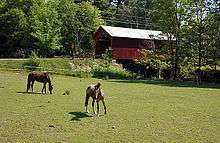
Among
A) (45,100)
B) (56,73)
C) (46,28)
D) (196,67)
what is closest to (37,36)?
(46,28)

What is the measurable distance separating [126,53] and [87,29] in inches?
500

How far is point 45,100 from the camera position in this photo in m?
23.3

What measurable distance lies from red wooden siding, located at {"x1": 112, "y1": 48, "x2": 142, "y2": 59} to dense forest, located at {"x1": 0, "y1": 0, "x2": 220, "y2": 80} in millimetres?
4826

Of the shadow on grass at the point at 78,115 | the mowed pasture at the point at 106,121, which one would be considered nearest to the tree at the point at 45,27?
the mowed pasture at the point at 106,121

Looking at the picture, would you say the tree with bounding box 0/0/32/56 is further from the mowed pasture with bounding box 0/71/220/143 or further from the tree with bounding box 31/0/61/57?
the mowed pasture with bounding box 0/71/220/143

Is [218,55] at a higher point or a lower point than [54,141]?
higher

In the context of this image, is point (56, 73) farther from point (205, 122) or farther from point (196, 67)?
point (205, 122)

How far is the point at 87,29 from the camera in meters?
77.9

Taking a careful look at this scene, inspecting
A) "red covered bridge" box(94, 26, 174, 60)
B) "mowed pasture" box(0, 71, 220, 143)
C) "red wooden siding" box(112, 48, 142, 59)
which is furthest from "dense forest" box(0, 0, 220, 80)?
"mowed pasture" box(0, 71, 220, 143)

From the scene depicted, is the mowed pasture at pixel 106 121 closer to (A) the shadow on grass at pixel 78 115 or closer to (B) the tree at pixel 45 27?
(A) the shadow on grass at pixel 78 115

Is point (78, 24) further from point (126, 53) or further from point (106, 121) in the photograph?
point (106, 121)

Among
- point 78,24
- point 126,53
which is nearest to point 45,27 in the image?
point 78,24

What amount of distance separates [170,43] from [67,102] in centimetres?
3564

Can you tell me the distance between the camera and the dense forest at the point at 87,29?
54.1m
